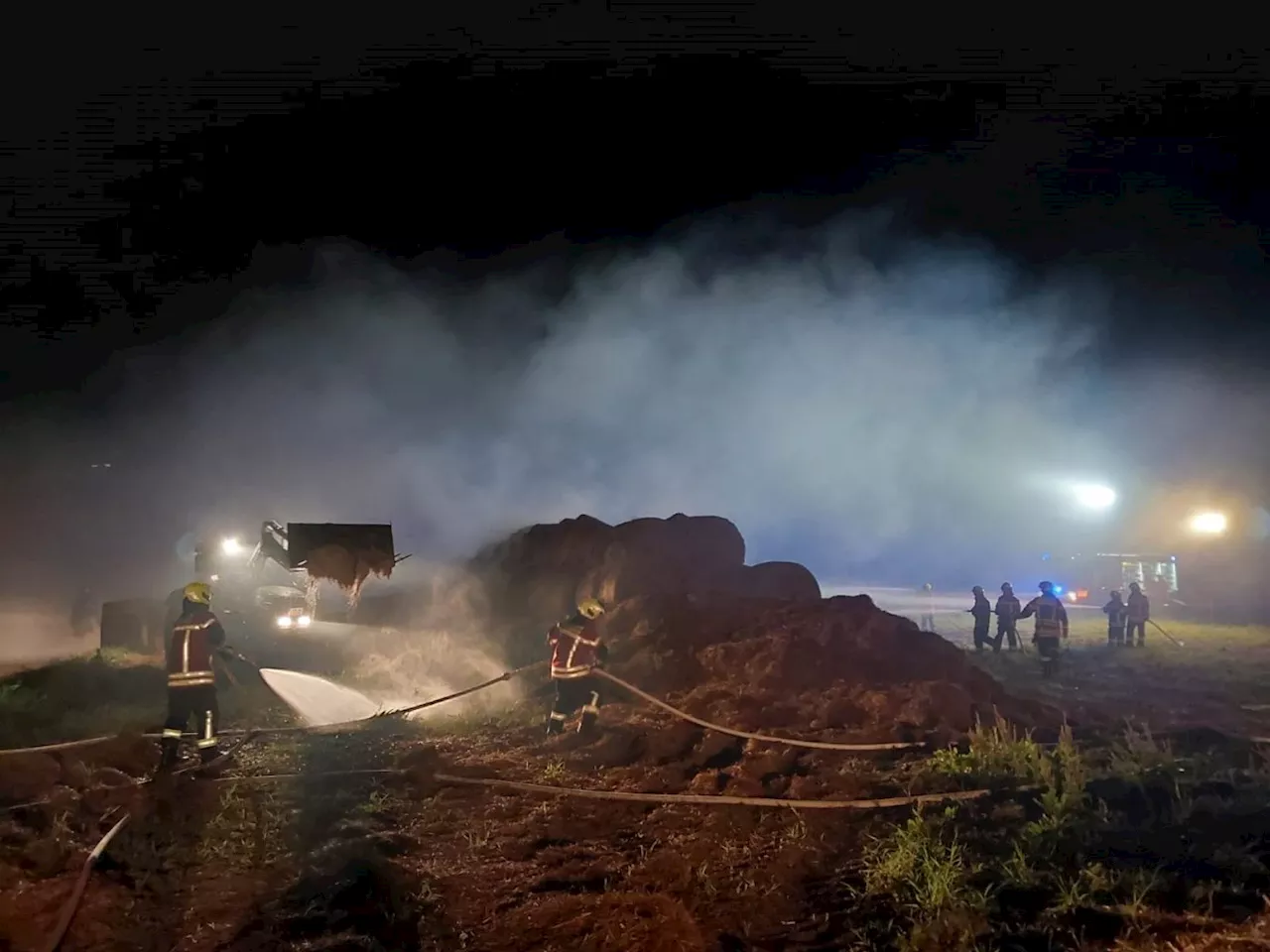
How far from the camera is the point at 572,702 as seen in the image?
9992mm

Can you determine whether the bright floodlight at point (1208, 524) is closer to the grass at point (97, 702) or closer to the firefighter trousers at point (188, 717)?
the grass at point (97, 702)

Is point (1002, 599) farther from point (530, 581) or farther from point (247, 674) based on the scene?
point (247, 674)

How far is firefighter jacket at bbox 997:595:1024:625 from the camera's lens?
1678 centimetres

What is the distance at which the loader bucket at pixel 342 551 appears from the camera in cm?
1243

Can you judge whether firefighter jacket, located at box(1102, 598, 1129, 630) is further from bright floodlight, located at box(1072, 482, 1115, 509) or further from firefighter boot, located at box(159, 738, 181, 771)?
firefighter boot, located at box(159, 738, 181, 771)

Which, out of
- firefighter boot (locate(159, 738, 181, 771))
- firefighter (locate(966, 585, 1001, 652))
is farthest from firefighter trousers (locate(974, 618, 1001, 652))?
firefighter boot (locate(159, 738, 181, 771))

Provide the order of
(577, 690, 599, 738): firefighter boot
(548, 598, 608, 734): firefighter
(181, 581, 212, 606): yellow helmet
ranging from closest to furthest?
(181, 581, 212, 606): yellow helmet < (577, 690, 599, 738): firefighter boot < (548, 598, 608, 734): firefighter

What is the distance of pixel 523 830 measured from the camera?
22.4 ft

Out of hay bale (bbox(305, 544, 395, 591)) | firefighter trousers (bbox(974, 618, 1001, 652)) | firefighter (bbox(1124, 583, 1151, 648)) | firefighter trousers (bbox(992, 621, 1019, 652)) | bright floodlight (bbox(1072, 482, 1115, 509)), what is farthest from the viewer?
bright floodlight (bbox(1072, 482, 1115, 509))

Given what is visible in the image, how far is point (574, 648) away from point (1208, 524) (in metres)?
25.6

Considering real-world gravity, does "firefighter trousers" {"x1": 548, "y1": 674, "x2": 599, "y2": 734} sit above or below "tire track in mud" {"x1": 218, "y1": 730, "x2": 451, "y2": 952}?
above

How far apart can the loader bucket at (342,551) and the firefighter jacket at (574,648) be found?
3.78 meters

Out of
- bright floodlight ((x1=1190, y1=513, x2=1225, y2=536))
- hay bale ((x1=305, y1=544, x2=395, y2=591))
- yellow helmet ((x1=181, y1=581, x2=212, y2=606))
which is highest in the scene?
bright floodlight ((x1=1190, y1=513, x2=1225, y2=536))

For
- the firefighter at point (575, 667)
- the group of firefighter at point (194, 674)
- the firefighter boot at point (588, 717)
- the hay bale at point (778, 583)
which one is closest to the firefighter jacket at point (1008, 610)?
the hay bale at point (778, 583)
